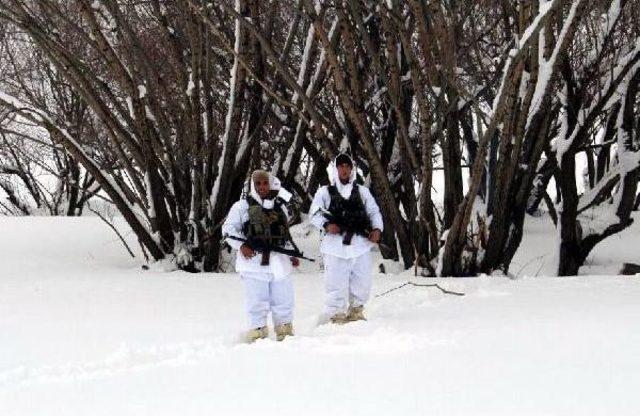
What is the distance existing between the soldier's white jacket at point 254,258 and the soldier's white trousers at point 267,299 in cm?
3

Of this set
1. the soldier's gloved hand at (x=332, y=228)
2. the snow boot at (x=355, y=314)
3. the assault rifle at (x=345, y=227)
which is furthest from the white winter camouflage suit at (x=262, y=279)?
the snow boot at (x=355, y=314)

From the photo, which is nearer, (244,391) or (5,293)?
(244,391)

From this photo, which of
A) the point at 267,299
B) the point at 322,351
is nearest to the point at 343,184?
the point at 267,299

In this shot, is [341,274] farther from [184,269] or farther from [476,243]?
[184,269]

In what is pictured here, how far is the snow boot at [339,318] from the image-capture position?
18.9ft

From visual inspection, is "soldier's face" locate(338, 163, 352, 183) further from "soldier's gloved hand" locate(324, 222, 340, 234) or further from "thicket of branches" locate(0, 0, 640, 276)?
"thicket of branches" locate(0, 0, 640, 276)

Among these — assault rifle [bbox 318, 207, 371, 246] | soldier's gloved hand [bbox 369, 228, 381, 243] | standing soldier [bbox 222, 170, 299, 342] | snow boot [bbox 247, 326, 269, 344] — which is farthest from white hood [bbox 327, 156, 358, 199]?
snow boot [bbox 247, 326, 269, 344]

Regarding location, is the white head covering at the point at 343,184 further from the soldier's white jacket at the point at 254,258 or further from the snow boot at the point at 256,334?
the snow boot at the point at 256,334

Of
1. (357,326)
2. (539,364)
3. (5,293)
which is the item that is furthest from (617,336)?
(5,293)

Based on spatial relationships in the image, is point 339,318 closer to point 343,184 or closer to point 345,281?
point 345,281

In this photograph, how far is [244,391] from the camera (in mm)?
3756

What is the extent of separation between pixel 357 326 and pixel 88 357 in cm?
181

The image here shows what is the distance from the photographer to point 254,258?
17.7ft

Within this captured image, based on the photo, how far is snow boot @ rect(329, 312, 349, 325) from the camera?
5750mm
